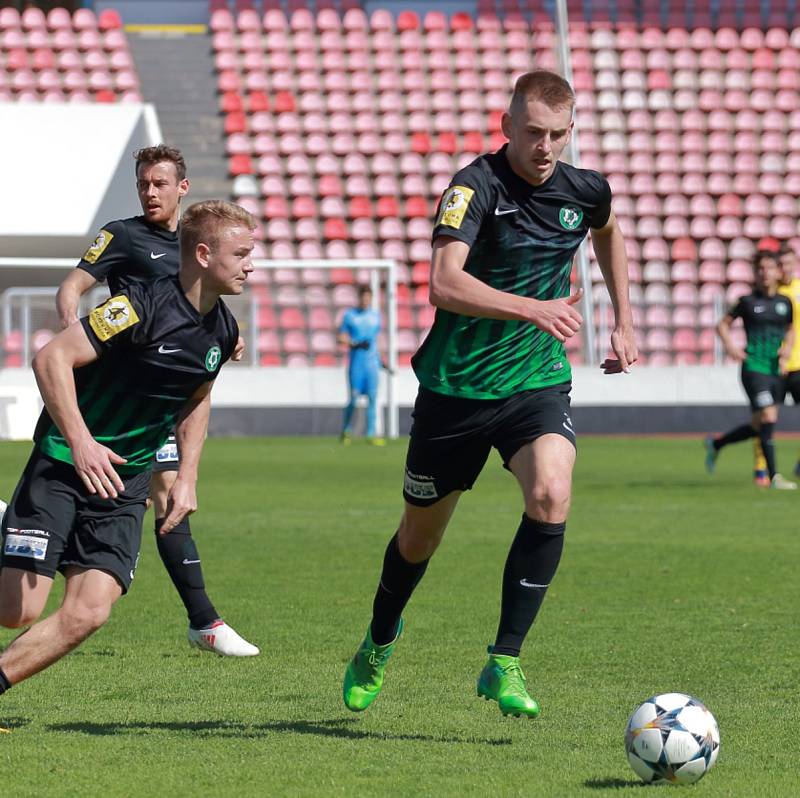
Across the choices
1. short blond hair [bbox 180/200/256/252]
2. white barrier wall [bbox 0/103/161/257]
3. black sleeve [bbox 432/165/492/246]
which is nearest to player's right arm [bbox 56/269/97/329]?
short blond hair [bbox 180/200/256/252]

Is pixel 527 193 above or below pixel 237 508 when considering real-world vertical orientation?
above

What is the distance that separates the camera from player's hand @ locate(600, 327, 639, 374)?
4918mm

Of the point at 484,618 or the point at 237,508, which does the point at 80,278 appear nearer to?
the point at 484,618

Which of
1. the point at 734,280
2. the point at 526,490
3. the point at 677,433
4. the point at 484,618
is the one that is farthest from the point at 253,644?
the point at 734,280

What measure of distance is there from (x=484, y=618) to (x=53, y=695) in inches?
92.7

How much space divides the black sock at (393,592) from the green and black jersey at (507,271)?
0.61 m

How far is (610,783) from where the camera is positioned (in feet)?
13.1

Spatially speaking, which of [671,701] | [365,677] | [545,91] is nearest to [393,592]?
[365,677]

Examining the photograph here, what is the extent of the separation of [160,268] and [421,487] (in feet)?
6.03

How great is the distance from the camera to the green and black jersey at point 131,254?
20.2ft

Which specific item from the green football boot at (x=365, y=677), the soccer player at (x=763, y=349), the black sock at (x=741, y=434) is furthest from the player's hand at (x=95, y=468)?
the black sock at (x=741, y=434)

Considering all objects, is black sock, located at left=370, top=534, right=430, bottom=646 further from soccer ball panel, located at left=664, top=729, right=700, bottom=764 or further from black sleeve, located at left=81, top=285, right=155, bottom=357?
soccer ball panel, located at left=664, top=729, right=700, bottom=764

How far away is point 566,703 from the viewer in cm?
505

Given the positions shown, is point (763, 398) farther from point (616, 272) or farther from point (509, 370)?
point (509, 370)
